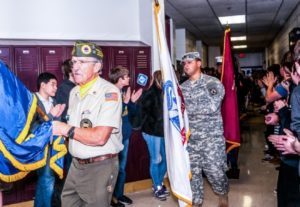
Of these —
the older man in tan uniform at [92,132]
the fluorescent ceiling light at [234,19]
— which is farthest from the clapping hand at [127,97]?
the fluorescent ceiling light at [234,19]

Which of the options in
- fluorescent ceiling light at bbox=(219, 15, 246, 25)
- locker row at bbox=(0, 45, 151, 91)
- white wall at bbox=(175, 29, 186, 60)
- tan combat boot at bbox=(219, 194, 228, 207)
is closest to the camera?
tan combat boot at bbox=(219, 194, 228, 207)

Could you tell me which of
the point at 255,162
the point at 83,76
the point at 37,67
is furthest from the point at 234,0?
the point at 83,76

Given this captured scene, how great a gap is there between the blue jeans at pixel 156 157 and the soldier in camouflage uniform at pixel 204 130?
0.82m

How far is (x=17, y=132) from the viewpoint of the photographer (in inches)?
74.7

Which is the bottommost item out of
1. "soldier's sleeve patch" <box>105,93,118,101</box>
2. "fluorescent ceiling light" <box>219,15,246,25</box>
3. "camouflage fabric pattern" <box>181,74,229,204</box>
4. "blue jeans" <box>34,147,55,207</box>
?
"blue jeans" <box>34,147,55,207</box>

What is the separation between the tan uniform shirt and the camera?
6.66ft

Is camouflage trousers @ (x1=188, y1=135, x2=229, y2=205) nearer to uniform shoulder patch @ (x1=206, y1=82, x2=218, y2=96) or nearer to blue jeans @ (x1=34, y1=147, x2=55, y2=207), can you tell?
uniform shoulder patch @ (x1=206, y1=82, x2=218, y2=96)

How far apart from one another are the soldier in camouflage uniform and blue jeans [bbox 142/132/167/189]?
2.70 ft

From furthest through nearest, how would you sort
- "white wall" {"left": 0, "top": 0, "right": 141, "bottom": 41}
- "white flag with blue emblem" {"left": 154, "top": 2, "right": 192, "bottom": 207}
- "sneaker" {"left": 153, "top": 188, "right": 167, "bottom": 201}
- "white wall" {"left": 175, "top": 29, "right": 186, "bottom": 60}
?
1. "white wall" {"left": 175, "top": 29, "right": 186, "bottom": 60}
2. "sneaker" {"left": 153, "top": 188, "right": 167, "bottom": 201}
3. "white wall" {"left": 0, "top": 0, "right": 141, "bottom": 41}
4. "white flag with blue emblem" {"left": 154, "top": 2, "right": 192, "bottom": 207}

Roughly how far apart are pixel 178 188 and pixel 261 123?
8.43 metres

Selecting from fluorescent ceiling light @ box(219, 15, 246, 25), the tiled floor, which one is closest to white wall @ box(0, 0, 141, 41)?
the tiled floor

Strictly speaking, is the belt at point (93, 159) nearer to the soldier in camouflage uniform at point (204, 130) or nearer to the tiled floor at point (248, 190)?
the soldier in camouflage uniform at point (204, 130)

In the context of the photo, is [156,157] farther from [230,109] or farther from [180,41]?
[180,41]

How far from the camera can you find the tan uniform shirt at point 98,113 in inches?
80.0
